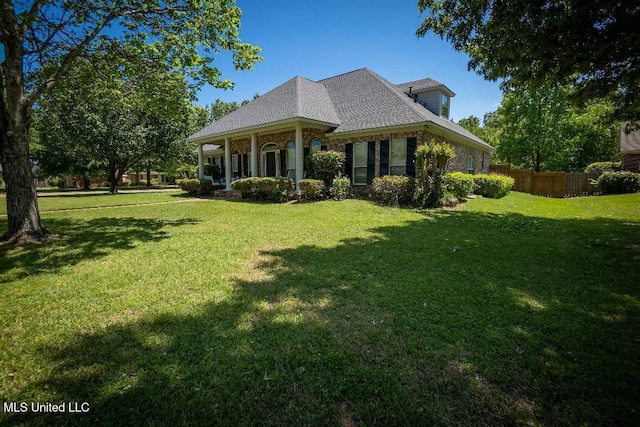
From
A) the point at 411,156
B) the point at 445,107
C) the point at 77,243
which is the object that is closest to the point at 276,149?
the point at 411,156

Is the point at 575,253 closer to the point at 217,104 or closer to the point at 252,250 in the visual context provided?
the point at 252,250

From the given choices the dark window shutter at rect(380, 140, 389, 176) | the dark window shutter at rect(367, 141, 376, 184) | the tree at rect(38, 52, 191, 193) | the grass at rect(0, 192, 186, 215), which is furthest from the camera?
the dark window shutter at rect(367, 141, 376, 184)

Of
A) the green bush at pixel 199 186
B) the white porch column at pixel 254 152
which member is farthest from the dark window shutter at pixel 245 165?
the white porch column at pixel 254 152

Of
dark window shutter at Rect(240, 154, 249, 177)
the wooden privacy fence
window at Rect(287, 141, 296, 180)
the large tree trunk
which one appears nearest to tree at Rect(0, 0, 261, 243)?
the large tree trunk

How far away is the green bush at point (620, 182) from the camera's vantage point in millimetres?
18297

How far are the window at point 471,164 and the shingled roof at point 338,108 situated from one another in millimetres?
1349

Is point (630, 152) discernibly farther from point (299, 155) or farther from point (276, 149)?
point (276, 149)

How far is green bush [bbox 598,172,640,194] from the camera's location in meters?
18.3

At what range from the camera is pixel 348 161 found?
1545cm

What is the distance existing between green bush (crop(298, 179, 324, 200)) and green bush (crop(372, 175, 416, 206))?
282 cm

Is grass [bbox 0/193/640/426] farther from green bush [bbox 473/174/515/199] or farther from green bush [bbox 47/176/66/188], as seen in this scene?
green bush [bbox 47/176/66/188]

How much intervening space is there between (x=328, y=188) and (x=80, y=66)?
9.84 meters

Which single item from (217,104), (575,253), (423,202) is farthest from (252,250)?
(217,104)

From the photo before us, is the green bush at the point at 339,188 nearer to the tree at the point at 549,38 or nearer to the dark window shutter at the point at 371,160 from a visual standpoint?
the dark window shutter at the point at 371,160
